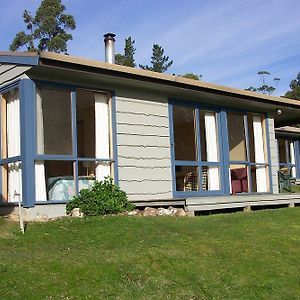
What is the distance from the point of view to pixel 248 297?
6.29 metres

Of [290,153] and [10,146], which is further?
[290,153]

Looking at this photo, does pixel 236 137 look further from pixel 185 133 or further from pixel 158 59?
pixel 158 59

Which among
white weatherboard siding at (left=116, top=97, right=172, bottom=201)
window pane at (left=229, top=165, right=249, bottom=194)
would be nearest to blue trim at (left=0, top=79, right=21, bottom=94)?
white weatherboard siding at (left=116, top=97, right=172, bottom=201)

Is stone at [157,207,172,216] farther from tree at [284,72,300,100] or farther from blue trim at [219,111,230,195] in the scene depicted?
tree at [284,72,300,100]

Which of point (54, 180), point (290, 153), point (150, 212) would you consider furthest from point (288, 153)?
point (54, 180)

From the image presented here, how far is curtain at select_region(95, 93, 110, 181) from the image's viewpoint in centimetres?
1110

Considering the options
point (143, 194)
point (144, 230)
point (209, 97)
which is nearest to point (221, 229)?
point (144, 230)

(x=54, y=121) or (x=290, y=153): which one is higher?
(x=54, y=121)

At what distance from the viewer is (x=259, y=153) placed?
49.2 feet

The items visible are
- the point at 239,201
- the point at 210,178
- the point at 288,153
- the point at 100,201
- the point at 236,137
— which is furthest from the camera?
the point at 288,153

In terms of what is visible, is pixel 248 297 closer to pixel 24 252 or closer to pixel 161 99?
pixel 24 252

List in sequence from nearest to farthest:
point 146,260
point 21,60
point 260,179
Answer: point 146,260 < point 21,60 < point 260,179

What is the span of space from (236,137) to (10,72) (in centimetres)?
674

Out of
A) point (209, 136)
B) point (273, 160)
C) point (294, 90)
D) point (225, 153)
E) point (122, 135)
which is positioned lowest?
point (273, 160)
